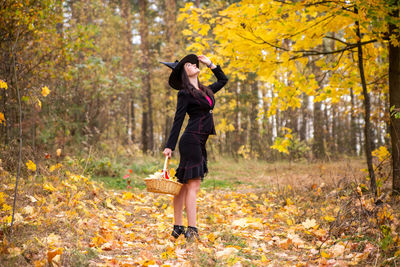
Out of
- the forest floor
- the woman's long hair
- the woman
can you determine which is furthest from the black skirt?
the forest floor

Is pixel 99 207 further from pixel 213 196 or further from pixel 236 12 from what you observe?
pixel 236 12

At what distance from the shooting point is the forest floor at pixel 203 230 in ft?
9.64

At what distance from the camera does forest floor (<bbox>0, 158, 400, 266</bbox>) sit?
9.64 ft

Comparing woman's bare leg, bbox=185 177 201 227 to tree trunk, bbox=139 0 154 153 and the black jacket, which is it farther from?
tree trunk, bbox=139 0 154 153

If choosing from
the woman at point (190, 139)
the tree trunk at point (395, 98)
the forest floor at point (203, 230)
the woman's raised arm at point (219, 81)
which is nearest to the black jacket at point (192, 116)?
the woman at point (190, 139)

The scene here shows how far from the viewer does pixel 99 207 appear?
5395 mm

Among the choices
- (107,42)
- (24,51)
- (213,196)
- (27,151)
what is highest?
(107,42)

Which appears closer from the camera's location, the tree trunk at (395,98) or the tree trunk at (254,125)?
the tree trunk at (395,98)

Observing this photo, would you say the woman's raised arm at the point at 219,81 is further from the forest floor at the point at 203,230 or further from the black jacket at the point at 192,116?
the forest floor at the point at 203,230

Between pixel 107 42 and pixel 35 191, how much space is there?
15335 millimetres

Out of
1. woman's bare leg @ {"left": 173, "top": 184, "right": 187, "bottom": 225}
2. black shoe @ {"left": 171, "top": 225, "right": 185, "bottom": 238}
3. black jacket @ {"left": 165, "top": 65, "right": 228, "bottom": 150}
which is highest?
black jacket @ {"left": 165, "top": 65, "right": 228, "bottom": 150}

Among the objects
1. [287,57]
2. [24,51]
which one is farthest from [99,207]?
[287,57]

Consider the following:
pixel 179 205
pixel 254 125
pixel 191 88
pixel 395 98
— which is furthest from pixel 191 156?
pixel 254 125

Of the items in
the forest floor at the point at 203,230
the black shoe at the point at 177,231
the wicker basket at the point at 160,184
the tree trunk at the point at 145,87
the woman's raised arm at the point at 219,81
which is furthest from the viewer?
the tree trunk at the point at 145,87
